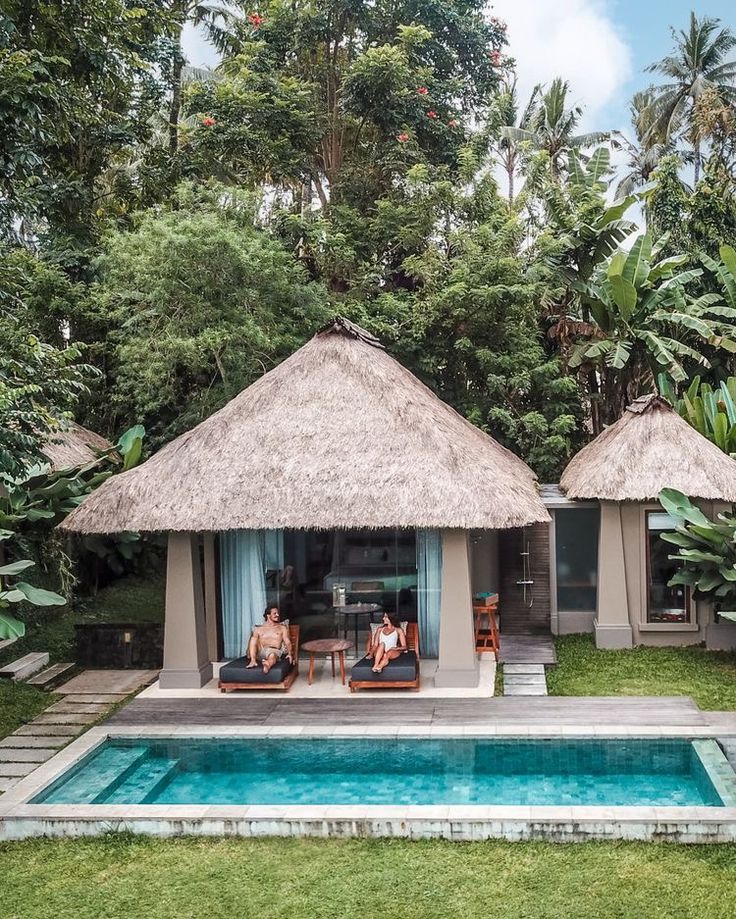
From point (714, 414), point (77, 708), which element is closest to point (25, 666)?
point (77, 708)

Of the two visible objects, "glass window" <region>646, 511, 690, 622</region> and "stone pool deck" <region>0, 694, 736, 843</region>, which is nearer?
"stone pool deck" <region>0, 694, 736, 843</region>

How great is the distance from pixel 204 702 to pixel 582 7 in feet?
64.8

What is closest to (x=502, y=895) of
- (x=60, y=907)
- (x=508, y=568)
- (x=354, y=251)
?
(x=60, y=907)

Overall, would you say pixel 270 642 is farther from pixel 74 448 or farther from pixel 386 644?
pixel 74 448

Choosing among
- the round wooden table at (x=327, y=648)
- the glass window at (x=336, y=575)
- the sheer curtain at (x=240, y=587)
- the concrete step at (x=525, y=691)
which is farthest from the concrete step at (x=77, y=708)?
the concrete step at (x=525, y=691)

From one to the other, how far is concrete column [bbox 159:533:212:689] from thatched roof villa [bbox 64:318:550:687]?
0.7 inches

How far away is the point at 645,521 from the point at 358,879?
311 inches

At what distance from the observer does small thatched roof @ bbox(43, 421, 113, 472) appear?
14.0 meters

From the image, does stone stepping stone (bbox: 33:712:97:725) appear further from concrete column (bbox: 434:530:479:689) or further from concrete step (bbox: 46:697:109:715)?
concrete column (bbox: 434:530:479:689)

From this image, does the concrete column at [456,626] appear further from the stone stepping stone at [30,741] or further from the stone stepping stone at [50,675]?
the stone stepping stone at [50,675]

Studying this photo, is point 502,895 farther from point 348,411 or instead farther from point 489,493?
point 348,411

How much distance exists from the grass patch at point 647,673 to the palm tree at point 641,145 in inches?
969

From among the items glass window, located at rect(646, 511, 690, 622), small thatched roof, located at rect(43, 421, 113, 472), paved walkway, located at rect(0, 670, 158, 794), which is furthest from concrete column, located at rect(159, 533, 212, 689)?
glass window, located at rect(646, 511, 690, 622)

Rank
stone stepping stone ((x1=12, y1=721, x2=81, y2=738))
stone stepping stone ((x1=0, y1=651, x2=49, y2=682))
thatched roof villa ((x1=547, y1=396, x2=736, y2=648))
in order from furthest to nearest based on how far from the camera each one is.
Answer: thatched roof villa ((x1=547, y1=396, x2=736, y2=648)) → stone stepping stone ((x1=0, y1=651, x2=49, y2=682)) → stone stepping stone ((x1=12, y1=721, x2=81, y2=738))
